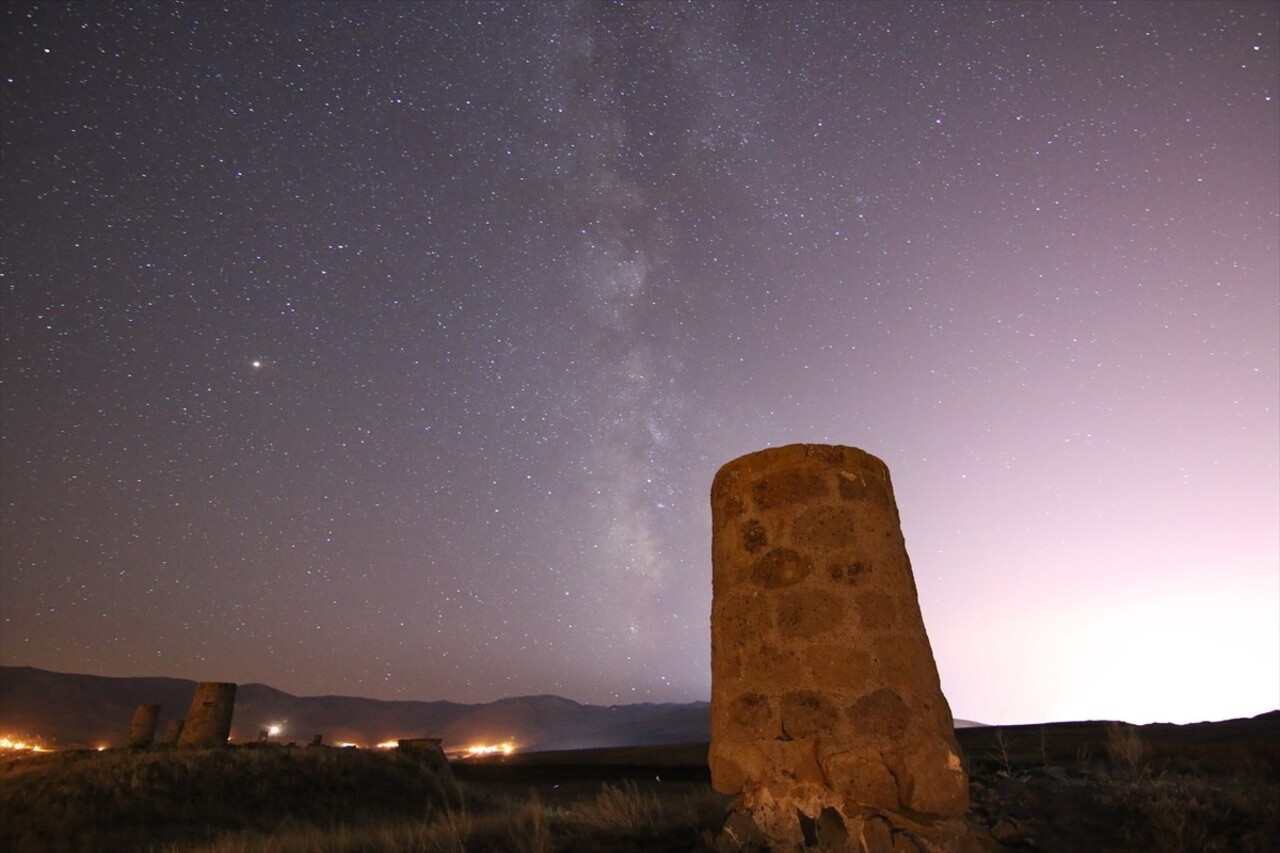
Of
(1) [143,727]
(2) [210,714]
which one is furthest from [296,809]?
(1) [143,727]

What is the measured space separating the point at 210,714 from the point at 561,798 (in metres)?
10.6

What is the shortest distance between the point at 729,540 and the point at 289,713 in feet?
366

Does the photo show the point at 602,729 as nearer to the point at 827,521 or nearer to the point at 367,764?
the point at 367,764

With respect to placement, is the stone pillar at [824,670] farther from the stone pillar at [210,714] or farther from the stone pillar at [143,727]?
the stone pillar at [143,727]

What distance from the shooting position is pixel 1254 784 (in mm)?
6902

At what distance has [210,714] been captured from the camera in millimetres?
21469

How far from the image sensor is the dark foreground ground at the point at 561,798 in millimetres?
5098

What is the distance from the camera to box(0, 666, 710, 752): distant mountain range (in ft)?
247

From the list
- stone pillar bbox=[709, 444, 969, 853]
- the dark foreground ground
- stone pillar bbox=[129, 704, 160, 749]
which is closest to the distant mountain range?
stone pillar bbox=[129, 704, 160, 749]

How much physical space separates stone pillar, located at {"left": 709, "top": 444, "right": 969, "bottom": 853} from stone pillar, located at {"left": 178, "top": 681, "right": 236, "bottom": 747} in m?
21.1

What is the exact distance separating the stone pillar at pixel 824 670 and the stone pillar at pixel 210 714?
21.1 m

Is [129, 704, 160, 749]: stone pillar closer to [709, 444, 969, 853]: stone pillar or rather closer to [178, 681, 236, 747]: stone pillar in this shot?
[178, 681, 236, 747]: stone pillar

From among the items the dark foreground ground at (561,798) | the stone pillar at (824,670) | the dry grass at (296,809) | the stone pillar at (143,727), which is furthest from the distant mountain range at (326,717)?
the stone pillar at (824,670)

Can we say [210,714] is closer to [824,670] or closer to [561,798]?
[561,798]
